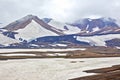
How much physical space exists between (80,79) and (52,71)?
611 inches

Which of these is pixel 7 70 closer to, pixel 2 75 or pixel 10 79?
pixel 2 75

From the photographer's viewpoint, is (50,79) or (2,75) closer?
(50,79)

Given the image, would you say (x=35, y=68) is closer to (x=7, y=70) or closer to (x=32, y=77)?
(x=7, y=70)

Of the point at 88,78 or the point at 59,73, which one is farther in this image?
the point at 59,73

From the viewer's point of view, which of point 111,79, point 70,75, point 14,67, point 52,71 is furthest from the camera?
point 14,67

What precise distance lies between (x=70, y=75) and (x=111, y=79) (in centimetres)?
1307

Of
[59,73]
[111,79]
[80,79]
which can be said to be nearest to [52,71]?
[59,73]

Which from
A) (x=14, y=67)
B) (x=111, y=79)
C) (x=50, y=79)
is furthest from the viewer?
(x=14, y=67)

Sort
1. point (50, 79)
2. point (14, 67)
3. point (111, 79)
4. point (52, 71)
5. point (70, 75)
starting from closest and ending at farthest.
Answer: point (111, 79) → point (50, 79) → point (70, 75) → point (52, 71) → point (14, 67)

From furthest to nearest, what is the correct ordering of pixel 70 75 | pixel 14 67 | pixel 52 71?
pixel 14 67
pixel 52 71
pixel 70 75

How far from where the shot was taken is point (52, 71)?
7600 centimetres

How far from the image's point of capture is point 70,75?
227 ft

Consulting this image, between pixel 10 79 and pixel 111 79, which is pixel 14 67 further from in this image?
pixel 111 79

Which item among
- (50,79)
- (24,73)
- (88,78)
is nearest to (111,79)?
(88,78)
